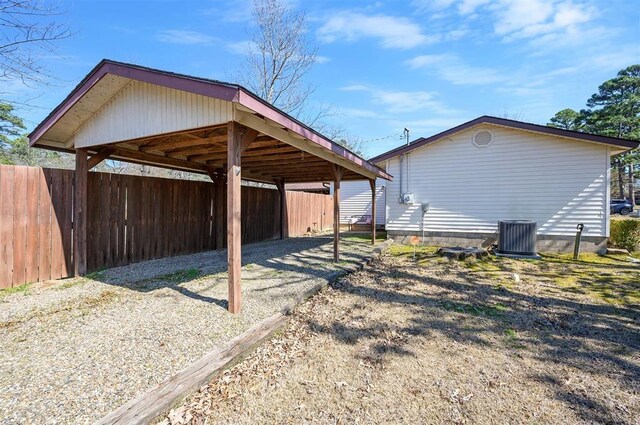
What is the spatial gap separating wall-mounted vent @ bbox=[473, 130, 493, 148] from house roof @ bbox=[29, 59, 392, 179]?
18.0ft

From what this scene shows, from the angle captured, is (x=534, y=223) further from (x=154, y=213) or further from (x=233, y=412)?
(x=154, y=213)

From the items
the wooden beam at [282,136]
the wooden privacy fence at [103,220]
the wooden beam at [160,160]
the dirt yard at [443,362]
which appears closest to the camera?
the dirt yard at [443,362]

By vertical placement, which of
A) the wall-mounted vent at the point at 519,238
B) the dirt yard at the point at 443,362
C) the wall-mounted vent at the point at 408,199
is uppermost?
the wall-mounted vent at the point at 408,199

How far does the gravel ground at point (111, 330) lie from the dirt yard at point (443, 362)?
1.43 ft

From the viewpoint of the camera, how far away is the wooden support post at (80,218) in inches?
190

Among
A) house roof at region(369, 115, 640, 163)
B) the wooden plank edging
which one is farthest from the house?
the wooden plank edging

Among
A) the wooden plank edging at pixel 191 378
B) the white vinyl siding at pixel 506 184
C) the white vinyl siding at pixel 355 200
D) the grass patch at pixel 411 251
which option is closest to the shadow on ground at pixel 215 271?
the wooden plank edging at pixel 191 378

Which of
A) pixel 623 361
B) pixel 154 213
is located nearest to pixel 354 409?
pixel 623 361

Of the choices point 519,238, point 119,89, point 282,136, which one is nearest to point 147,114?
point 119,89

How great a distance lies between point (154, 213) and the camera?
20.8 feet

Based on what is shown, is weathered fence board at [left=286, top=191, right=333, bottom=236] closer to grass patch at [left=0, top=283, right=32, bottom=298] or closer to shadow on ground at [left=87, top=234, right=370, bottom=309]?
shadow on ground at [left=87, top=234, right=370, bottom=309]

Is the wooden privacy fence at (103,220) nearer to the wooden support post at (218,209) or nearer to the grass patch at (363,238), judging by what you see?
the wooden support post at (218,209)

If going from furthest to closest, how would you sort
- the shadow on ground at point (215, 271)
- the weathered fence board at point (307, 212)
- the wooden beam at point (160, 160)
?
the weathered fence board at point (307, 212)
the wooden beam at point (160, 160)
the shadow on ground at point (215, 271)

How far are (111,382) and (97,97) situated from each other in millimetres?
4147
